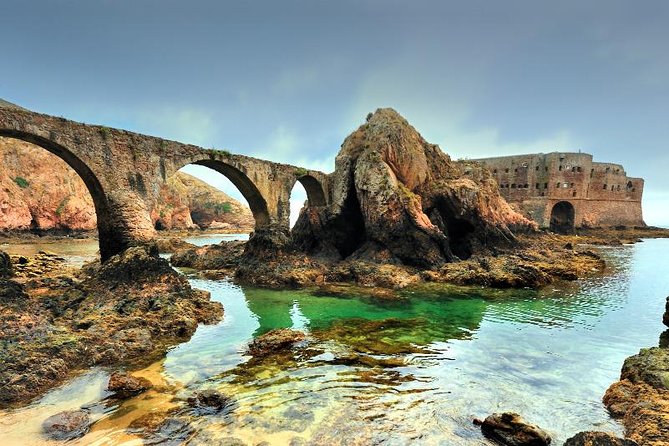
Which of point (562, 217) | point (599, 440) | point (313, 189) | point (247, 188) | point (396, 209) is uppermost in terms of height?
point (562, 217)

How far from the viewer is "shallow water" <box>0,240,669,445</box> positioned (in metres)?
5.26

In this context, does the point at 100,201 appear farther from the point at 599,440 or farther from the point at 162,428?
the point at 599,440

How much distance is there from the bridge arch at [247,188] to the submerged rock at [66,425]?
18.2m

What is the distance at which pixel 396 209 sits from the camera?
20219 millimetres

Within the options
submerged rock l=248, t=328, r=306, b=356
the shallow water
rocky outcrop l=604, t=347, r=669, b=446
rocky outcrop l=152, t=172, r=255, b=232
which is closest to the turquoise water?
rocky outcrop l=152, t=172, r=255, b=232

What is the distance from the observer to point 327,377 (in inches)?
278

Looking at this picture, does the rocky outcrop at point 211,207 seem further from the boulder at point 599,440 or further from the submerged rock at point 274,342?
the boulder at point 599,440

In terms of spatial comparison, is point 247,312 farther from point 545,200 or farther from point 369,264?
point 545,200

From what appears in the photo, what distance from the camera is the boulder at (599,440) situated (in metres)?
3.98

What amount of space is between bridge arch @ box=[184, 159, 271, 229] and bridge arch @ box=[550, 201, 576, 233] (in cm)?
4931

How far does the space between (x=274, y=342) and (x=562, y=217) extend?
63.0 meters

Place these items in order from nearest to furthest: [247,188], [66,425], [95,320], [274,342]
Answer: [66,425], [274,342], [95,320], [247,188]

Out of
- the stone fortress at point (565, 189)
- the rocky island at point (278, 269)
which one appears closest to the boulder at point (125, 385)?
the rocky island at point (278, 269)

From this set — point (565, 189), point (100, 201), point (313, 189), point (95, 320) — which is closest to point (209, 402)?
point (95, 320)
